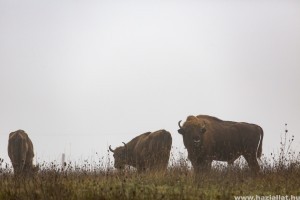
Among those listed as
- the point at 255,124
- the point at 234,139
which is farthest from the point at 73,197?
the point at 255,124

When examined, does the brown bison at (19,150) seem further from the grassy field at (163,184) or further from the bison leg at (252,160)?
the bison leg at (252,160)

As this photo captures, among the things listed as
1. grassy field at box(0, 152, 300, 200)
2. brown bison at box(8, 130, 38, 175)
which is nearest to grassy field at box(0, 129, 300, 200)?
grassy field at box(0, 152, 300, 200)

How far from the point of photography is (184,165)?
1451cm

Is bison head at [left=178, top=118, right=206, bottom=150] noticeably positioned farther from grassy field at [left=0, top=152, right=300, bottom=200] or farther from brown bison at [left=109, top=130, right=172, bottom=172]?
grassy field at [left=0, top=152, right=300, bottom=200]

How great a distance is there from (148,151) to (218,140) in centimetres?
291

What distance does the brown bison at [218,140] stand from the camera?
55.1 ft

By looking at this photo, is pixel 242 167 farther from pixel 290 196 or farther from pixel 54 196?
pixel 54 196

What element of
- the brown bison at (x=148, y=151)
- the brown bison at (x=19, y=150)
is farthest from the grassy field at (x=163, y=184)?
the brown bison at (x=19, y=150)

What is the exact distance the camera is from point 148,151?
1848 centimetres

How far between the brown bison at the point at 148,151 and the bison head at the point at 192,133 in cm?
96

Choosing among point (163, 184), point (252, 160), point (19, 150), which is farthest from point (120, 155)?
point (163, 184)

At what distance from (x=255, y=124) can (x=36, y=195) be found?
38.5 feet

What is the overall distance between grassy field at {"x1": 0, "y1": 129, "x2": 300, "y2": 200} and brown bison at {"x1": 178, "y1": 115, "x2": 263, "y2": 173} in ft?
3.31

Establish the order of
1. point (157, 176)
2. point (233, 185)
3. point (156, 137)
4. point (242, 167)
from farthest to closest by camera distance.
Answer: point (156, 137), point (242, 167), point (157, 176), point (233, 185)
